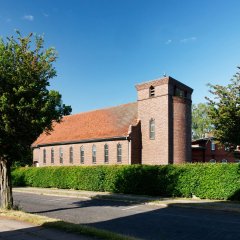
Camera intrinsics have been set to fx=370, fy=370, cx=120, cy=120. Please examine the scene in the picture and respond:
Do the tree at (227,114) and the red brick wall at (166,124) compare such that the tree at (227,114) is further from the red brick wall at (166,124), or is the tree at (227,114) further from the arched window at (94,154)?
the arched window at (94,154)

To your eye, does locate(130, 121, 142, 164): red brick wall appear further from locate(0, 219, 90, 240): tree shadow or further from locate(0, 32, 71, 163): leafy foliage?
→ locate(0, 219, 90, 240): tree shadow

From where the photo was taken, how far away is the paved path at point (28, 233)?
10406 mm

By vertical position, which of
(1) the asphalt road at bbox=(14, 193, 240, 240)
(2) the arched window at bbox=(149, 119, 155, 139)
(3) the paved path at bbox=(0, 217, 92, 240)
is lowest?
(1) the asphalt road at bbox=(14, 193, 240, 240)

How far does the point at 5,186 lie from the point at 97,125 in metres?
28.8

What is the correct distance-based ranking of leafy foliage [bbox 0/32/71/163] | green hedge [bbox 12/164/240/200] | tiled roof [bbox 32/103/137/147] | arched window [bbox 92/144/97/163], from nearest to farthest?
leafy foliage [bbox 0/32/71/163], green hedge [bbox 12/164/240/200], tiled roof [bbox 32/103/137/147], arched window [bbox 92/144/97/163]

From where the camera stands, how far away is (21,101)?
16.5 m

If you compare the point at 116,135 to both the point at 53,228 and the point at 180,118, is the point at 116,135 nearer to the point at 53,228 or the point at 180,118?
the point at 180,118

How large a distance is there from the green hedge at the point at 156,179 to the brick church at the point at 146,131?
7.61 meters

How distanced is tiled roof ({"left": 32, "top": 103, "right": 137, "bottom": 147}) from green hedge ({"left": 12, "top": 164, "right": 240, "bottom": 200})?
6.52 m

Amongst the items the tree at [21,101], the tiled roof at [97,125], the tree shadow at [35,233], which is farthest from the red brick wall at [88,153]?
the tree shadow at [35,233]

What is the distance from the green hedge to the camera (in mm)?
23719

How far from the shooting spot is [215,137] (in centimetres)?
2225

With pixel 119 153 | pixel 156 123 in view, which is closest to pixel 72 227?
pixel 156 123

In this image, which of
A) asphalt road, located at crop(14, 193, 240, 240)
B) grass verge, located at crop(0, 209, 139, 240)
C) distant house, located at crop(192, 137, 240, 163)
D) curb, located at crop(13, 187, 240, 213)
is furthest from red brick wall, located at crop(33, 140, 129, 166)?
grass verge, located at crop(0, 209, 139, 240)
